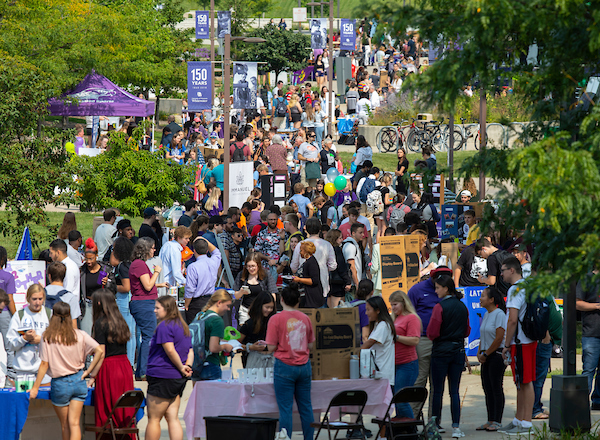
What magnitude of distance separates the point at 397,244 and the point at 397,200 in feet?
13.0

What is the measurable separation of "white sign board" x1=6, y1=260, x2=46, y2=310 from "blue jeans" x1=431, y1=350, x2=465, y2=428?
5.32 m

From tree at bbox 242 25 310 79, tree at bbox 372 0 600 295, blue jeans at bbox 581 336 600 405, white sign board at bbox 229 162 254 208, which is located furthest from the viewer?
tree at bbox 242 25 310 79

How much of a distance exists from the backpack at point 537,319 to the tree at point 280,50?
133ft

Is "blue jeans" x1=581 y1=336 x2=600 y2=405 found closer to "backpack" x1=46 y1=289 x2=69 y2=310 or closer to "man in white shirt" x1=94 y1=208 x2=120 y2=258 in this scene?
"backpack" x1=46 y1=289 x2=69 y2=310

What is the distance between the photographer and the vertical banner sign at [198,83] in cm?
2272

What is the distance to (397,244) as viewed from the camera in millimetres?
13711

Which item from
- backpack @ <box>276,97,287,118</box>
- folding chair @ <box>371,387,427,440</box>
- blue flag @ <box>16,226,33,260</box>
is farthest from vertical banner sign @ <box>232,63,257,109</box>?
backpack @ <box>276,97,287,118</box>

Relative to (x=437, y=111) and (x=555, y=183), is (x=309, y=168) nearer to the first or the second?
(x=437, y=111)

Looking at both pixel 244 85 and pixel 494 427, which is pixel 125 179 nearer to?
pixel 244 85

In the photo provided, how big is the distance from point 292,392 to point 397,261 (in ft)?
19.1

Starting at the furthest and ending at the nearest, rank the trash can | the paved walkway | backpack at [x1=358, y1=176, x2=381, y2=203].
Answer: backpack at [x1=358, y1=176, x2=381, y2=203]
the paved walkway
the trash can

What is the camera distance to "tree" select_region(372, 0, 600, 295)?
18.9 feet

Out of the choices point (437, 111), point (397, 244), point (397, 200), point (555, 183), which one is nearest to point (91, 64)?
point (397, 200)

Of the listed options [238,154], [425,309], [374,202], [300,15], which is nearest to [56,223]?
[238,154]
